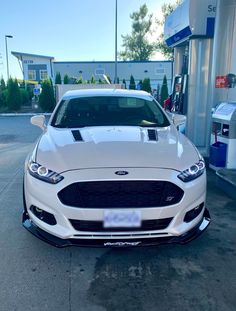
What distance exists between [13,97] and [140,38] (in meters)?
36.5

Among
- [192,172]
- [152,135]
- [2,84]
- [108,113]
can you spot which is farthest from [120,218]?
[2,84]

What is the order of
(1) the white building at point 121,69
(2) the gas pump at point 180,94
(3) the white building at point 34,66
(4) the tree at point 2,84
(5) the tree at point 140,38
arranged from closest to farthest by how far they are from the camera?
(2) the gas pump at point 180,94, (4) the tree at point 2,84, (1) the white building at point 121,69, (3) the white building at point 34,66, (5) the tree at point 140,38

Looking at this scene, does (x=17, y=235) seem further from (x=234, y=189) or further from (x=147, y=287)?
(x=234, y=189)

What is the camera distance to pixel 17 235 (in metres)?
3.40

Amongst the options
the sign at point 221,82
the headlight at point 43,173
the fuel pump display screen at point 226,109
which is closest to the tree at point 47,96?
the sign at point 221,82

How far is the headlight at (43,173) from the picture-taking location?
8.59ft

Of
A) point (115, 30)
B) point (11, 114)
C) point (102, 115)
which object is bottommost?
point (11, 114)

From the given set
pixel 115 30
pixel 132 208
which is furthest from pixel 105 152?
pixel 115 30

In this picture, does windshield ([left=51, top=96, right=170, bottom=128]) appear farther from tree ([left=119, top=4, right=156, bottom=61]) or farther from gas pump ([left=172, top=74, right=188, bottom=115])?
tree ([left=119, top=4, right=156, bottom=61])

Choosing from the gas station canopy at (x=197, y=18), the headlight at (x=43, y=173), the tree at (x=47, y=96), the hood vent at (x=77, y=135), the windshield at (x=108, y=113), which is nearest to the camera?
the headlight at (x=43, y=173)

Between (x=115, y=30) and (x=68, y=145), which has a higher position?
(x=115, y=30)

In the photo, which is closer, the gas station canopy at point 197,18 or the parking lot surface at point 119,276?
the parking lot surface at point 119,276

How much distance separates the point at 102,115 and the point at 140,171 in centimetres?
167

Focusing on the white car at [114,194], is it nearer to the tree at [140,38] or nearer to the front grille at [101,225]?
the front grille at [101,225]
